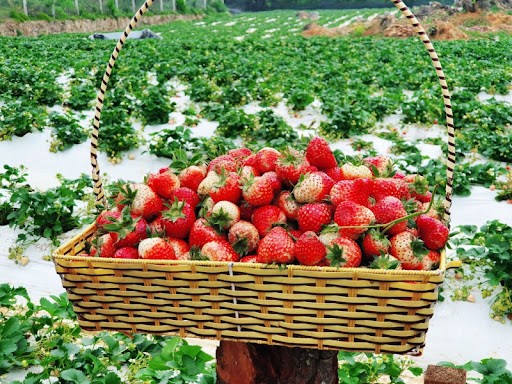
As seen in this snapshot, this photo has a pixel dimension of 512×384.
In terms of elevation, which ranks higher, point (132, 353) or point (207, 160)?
point (207, 160)

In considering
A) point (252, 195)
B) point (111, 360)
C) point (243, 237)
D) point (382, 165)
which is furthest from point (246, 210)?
point (111, 360)

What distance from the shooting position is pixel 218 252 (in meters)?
1.68

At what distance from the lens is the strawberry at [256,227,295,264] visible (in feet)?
5.23

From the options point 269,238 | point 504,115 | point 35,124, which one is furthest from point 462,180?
point 35,124

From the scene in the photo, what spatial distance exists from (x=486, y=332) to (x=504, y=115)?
4444 mm

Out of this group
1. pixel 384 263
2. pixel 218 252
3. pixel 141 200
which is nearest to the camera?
pixel 384 263

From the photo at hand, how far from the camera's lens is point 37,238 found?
4.35 metres

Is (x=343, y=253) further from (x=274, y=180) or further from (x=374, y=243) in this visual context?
(x=274, y=180)

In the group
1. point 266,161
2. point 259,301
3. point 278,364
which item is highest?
point 266,161

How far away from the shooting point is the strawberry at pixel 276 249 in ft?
5.23

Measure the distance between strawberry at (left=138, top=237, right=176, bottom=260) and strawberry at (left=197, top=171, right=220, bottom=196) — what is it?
0.29m

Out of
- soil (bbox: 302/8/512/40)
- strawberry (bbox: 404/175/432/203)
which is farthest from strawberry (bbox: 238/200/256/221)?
soil (bbox: 302/8/512/40)

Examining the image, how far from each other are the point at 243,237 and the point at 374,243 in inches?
14.8

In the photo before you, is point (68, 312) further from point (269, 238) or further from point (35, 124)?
point (35, 124)
